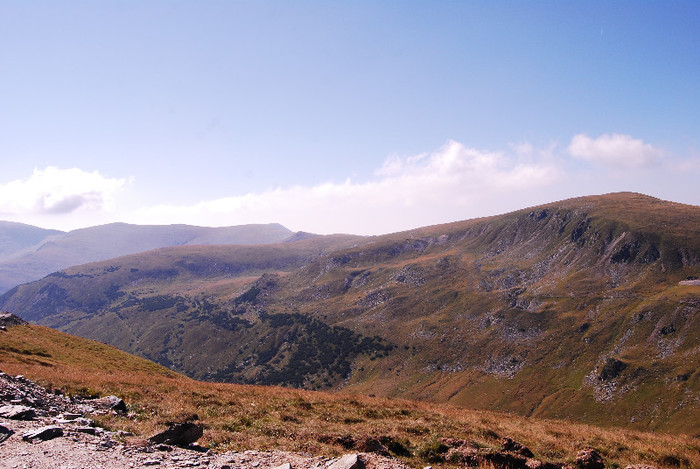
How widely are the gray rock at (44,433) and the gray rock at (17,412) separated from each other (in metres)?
2.52

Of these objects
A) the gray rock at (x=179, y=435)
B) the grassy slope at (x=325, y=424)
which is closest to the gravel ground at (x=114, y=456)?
the gray rock at (x=179, y=435)

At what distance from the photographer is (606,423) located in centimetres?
9719

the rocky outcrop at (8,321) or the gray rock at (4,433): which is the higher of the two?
the gray rock at (4,433)

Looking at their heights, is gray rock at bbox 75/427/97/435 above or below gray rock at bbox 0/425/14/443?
below

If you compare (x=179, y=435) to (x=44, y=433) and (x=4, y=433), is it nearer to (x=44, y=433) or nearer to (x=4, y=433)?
(x=44, y=433)

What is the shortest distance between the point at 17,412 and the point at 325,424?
14561 mm

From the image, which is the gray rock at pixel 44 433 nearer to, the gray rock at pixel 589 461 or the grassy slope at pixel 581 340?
the gray rock at pixel 589 461

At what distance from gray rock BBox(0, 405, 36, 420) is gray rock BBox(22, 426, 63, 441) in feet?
8.28

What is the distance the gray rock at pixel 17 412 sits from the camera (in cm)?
1628

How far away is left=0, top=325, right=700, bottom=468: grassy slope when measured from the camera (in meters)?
18.5

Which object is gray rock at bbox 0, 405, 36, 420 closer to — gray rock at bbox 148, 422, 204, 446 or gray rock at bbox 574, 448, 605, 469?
gray rock at bbox 148, 422, 204, 446

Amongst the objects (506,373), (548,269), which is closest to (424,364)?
(506,373)

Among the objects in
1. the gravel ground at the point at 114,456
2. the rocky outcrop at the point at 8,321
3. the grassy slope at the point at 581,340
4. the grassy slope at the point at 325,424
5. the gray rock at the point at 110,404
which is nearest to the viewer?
the gravel ground at the point at 114,456

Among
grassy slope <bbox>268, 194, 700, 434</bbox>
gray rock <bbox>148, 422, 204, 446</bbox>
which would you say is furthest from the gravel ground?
grassy slope <bbox>268, 194, 700, 434</bbox>
